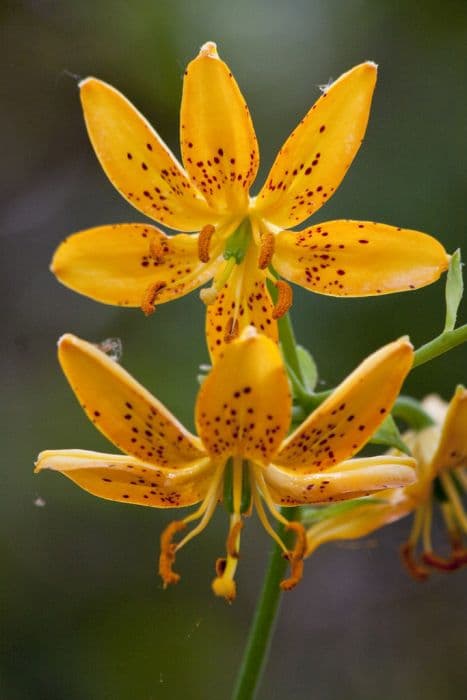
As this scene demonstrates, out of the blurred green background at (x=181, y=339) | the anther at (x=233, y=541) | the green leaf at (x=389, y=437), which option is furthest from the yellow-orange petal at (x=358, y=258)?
the blurred green background at (x=181, y=339)

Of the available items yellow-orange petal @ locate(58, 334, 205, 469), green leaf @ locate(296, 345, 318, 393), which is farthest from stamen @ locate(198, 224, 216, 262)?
yellow-orange petal @ locate(58, 334, 205, 469)

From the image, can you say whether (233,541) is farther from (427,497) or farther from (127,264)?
(427,497)

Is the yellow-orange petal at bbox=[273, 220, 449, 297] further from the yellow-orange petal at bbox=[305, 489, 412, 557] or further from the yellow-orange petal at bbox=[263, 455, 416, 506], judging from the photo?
the yellow-orange petal at bbox=[305, 489, 412, 557]

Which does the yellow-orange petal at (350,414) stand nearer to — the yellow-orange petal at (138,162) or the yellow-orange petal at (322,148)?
the yellow-orange petal at (322,148)

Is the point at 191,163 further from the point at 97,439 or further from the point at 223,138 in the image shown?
the point at 97,439

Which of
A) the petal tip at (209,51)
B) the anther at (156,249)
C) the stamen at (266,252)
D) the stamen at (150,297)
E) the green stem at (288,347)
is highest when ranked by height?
the petal tip at (209,51)

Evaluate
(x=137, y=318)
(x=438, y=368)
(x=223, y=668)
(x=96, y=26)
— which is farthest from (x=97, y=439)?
(x=96, y=26)
